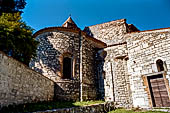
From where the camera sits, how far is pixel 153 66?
7715mm

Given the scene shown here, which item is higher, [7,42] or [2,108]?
[7,42]

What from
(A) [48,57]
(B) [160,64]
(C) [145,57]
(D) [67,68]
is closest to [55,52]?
(A) [48,57]

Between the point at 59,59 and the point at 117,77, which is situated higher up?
the point at 59,59

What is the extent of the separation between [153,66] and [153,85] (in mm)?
1077

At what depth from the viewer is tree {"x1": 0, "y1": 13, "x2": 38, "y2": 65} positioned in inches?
235

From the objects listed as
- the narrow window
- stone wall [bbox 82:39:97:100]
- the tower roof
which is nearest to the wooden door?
stone wall [bbox 82:39:97:100]

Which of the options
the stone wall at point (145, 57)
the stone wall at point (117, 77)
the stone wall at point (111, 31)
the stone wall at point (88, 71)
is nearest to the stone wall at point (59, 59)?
the stone wall at point (88, 71)

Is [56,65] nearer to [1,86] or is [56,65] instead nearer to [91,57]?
[91,57]

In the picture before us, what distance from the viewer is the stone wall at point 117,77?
9589 millimetres

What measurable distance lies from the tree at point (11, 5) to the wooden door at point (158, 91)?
11455 mm

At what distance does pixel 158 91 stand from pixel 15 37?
26.1 ft

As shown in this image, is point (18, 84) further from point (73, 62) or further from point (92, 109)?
point (73, 62)

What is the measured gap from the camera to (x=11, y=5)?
10805mm

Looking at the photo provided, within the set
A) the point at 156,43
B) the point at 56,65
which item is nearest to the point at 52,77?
the point at 56,65
